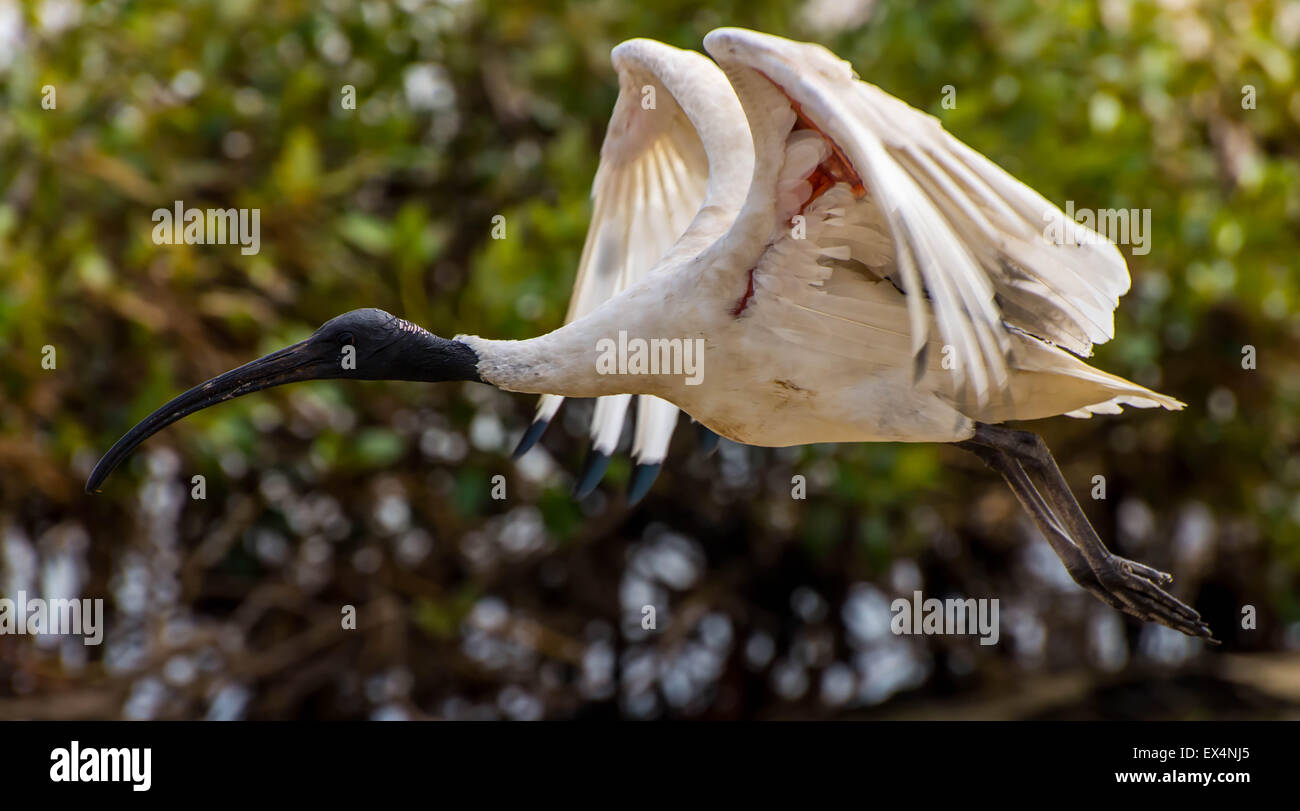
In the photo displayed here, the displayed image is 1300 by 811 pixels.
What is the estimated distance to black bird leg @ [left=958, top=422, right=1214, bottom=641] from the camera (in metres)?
3.62

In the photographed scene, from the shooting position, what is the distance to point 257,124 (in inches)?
256

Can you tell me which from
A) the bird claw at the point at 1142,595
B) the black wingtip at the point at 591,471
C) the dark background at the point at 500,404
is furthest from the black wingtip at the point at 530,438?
the bird claw at the point at 1142,595

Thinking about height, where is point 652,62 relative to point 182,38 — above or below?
below

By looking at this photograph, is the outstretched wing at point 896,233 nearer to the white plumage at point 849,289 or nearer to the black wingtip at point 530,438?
the white plumage at point 849,289

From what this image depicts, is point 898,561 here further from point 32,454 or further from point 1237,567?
point 32,454

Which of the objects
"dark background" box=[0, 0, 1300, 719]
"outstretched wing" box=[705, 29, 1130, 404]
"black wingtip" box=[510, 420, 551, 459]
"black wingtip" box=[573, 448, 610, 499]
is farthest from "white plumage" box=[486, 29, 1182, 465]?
"dark background" box=[0, 0, 1300, 719]

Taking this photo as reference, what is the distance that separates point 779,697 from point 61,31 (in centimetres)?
443

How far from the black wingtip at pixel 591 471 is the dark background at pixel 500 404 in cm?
115

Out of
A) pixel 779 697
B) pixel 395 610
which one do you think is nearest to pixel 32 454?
pixel 395 610

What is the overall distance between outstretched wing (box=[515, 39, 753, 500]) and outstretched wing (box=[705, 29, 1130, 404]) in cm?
103

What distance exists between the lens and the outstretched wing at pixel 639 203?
4379mm

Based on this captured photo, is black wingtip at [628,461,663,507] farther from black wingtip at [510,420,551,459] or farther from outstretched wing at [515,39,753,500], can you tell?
black wingtip at [510,420,551,459]

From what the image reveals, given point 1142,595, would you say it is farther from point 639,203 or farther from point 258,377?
point 258,377

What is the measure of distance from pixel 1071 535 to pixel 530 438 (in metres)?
1.56
